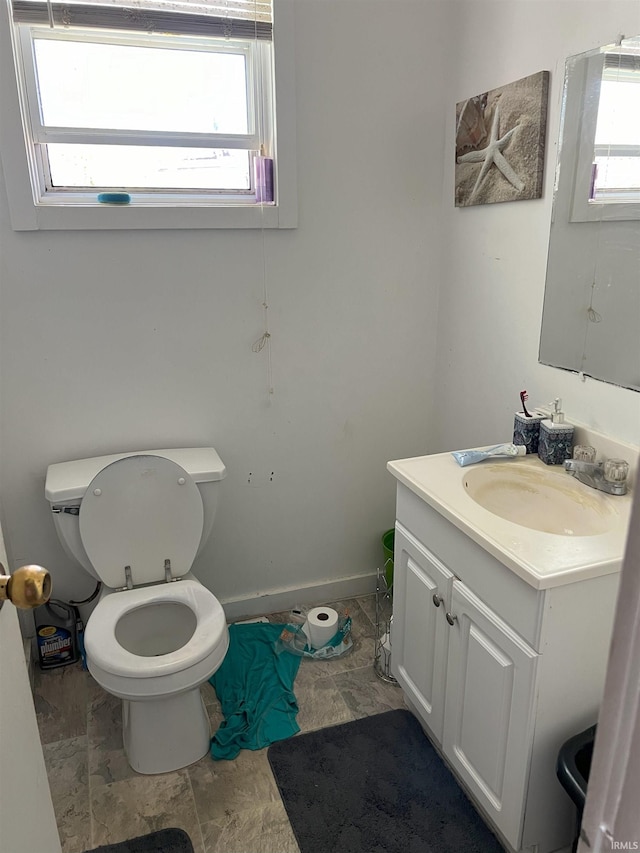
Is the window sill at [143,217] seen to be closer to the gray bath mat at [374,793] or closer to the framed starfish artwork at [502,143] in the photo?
the framed starfish artwork at [502,143]

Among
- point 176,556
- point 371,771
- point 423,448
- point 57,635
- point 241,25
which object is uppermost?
point 241,25

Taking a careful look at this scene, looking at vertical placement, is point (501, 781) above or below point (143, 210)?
below

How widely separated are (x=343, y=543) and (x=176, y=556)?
29.5 inches

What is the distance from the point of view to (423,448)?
2488 mm

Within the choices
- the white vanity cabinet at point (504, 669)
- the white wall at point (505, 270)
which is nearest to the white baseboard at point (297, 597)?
the white wall at point (505, 270)

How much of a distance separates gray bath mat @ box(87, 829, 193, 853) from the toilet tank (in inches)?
28.8

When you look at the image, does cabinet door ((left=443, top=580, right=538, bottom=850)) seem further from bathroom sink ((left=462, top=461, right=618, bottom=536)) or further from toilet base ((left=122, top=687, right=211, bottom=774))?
toilet base ((left=122, top=687, right=211, bottom=774))

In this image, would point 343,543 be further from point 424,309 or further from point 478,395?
point 424,309

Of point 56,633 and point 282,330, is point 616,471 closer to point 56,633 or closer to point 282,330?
point 282,330

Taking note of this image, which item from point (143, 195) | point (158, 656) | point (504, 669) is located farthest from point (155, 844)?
point (143, 195)

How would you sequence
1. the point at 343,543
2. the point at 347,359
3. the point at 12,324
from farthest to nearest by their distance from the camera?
1. the point at 343,543
2. the point at 347,359
3. the point at 12,324

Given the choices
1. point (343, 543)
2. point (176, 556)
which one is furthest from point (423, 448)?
point (176, 556)

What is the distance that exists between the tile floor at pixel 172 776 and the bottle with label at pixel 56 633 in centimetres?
4

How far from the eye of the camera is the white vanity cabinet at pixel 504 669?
1264 mm
